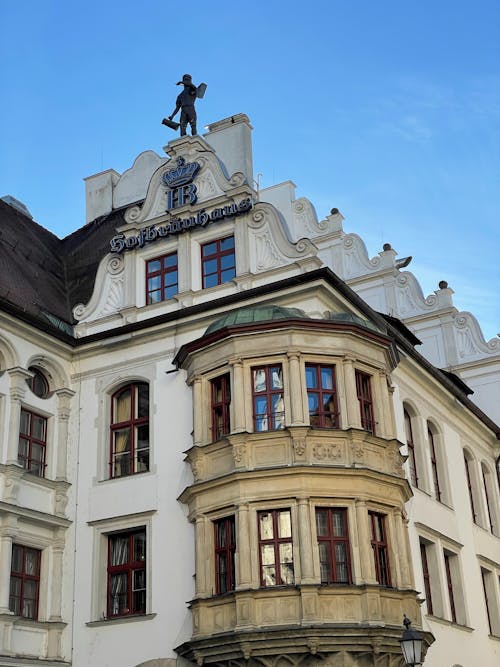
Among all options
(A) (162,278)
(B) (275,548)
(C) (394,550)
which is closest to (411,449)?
(C) (394,550)

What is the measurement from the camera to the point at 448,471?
1117 inches

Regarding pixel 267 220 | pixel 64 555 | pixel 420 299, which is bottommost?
pixel 64 555

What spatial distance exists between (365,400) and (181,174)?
331 inches

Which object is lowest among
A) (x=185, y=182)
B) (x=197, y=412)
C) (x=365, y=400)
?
(x=197, y=412)

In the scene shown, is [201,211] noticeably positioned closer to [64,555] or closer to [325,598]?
[64,555]

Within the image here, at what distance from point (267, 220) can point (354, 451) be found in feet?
21.8

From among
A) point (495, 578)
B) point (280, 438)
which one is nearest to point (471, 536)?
point (495, 578)

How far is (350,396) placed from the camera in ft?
72.2

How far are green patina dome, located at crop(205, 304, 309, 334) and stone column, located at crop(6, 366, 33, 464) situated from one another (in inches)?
180

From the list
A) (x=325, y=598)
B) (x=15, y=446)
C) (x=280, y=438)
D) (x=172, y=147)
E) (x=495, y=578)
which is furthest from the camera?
(x=495, y=578)

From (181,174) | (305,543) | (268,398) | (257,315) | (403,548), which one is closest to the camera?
(305,543)

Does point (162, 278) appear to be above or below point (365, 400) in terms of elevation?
above

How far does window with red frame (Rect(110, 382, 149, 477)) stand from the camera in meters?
24.2

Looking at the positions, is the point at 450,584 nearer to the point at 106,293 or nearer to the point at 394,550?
the point at 394,550
